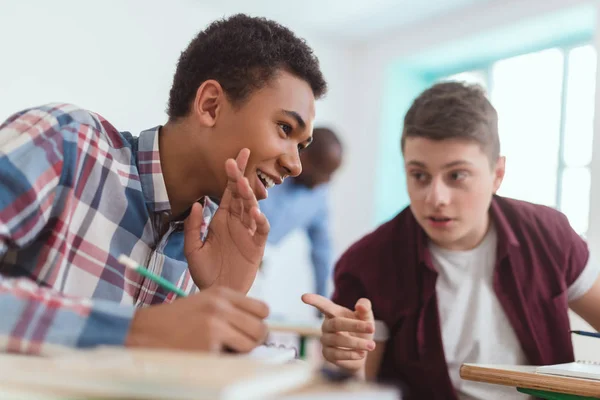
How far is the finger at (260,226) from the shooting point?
1005 mm

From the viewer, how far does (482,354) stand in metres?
1.40

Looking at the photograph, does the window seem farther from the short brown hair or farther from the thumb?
the thumb

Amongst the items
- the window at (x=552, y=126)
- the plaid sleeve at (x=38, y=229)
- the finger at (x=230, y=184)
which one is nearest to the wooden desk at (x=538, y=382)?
the finger at (x=230, y=184)

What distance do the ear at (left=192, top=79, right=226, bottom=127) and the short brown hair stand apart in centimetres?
53

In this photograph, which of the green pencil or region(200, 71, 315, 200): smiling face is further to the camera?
region(200, 71, 315, 200): smiling face

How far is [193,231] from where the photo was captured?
1080 mm

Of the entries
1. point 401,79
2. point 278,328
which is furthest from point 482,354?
point 401,79

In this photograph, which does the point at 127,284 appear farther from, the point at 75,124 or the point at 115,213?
the point at 75,124

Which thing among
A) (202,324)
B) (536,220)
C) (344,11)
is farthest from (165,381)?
(344,11)

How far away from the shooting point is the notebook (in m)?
0.41

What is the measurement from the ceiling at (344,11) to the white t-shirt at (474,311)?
2.32m

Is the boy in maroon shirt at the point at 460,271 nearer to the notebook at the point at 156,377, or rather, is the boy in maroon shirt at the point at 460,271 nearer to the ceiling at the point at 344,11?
the notebook at the point at 156,377

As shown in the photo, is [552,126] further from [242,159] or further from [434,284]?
[242,159]

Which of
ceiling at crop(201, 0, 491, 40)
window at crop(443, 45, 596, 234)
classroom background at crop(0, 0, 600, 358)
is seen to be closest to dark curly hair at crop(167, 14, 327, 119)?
classroom background at crop(0, 0, 600, 358)
